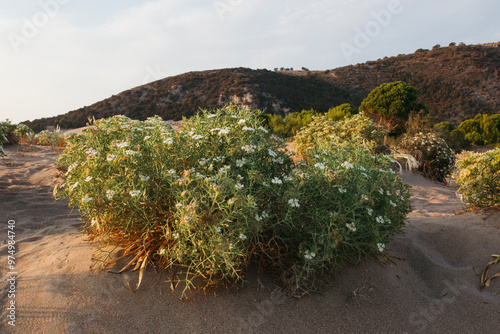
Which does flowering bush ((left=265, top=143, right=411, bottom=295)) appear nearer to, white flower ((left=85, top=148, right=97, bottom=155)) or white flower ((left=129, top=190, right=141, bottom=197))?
white flower ((left=129, top=190, right=141, bottom=197))

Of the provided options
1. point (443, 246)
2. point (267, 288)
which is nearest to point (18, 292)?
point (267, 288)

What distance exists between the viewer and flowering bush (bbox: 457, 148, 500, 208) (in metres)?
4.24

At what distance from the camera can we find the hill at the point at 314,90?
94.6 ft

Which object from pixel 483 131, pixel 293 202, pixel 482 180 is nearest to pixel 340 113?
pixel 483 131

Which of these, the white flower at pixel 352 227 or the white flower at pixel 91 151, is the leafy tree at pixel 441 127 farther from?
the white flower at pixel 91 151

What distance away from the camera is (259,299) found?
253 cm

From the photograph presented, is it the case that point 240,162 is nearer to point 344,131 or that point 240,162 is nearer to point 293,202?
point 293,202

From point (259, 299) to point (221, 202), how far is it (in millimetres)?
985

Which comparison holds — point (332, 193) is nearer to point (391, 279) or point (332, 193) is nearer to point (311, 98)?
point (391, 279)

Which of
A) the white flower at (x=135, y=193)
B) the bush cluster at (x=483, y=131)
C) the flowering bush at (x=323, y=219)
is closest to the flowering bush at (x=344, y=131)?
the flowering bush at (x=323, y=219)

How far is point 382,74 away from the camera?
37000mm

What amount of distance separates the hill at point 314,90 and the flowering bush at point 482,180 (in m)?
24.2

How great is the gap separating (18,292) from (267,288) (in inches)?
79.6

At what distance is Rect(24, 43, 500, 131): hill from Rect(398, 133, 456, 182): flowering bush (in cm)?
1944
